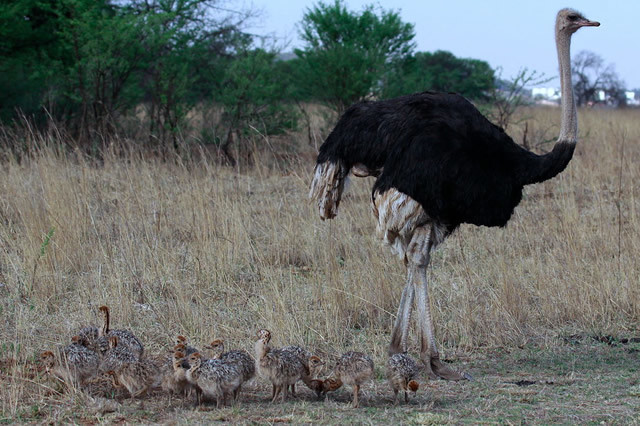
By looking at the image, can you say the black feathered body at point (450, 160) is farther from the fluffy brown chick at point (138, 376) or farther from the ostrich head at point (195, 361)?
the fluffy brown chick at point (138, 376)

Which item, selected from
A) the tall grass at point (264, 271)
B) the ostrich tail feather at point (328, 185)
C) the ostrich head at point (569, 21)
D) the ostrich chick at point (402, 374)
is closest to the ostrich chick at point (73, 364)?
the tall grass at point (264, 271)

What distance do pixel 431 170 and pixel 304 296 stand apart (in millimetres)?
1723

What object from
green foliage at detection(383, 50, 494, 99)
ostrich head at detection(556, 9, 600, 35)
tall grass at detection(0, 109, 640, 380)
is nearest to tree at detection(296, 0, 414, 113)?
green foliage at detection(383, 50, 494, 99)

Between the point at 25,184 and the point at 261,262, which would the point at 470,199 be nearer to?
the point at 261,262

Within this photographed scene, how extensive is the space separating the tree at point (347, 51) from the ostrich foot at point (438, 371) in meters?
9.29

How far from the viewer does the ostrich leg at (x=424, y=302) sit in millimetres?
4629

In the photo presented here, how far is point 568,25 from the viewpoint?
5.08 metres

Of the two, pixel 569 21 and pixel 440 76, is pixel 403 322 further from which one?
pixel 440 76

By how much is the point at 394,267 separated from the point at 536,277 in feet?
3.17

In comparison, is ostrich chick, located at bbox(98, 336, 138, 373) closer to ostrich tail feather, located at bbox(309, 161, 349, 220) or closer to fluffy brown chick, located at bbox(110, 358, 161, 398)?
fluffy brown chick, located at bbox(110, 358, 161, 398)

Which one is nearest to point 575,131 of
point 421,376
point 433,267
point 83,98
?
point 421,376

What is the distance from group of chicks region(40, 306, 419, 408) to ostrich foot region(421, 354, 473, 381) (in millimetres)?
564

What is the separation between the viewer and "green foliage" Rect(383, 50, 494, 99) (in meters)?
14.8

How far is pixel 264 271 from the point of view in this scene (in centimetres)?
607
